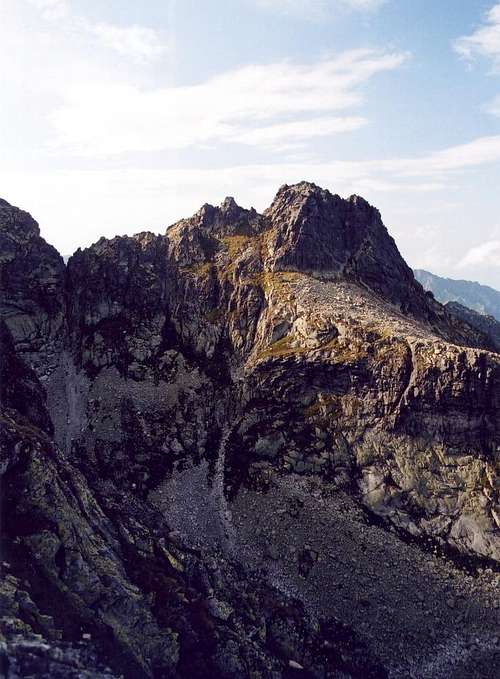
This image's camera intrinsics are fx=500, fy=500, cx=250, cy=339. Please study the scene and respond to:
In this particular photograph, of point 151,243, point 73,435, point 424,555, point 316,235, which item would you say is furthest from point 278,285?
point 424,555

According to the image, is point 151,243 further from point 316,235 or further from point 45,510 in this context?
point 45,510

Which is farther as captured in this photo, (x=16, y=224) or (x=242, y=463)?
(x=16, y=224)

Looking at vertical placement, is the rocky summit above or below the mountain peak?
below

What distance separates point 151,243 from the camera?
98.6 meters

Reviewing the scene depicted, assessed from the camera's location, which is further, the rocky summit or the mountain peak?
the mountain peak

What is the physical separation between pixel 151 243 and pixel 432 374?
195 feet

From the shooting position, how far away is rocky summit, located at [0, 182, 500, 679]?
4522 centimetres

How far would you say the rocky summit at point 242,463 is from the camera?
45219 mm

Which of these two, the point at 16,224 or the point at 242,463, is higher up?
the point at 16,224

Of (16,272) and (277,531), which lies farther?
(16,272)

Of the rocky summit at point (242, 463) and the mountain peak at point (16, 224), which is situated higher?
the mountain peak at point (16, 224)

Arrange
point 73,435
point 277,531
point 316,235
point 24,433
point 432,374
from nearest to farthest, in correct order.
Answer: point 24,433
point 277,531
point 432,374
point 73,435
point 316,235

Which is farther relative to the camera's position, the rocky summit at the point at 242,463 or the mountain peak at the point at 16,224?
the mountain peak at the point at 16,224

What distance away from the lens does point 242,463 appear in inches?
2709
